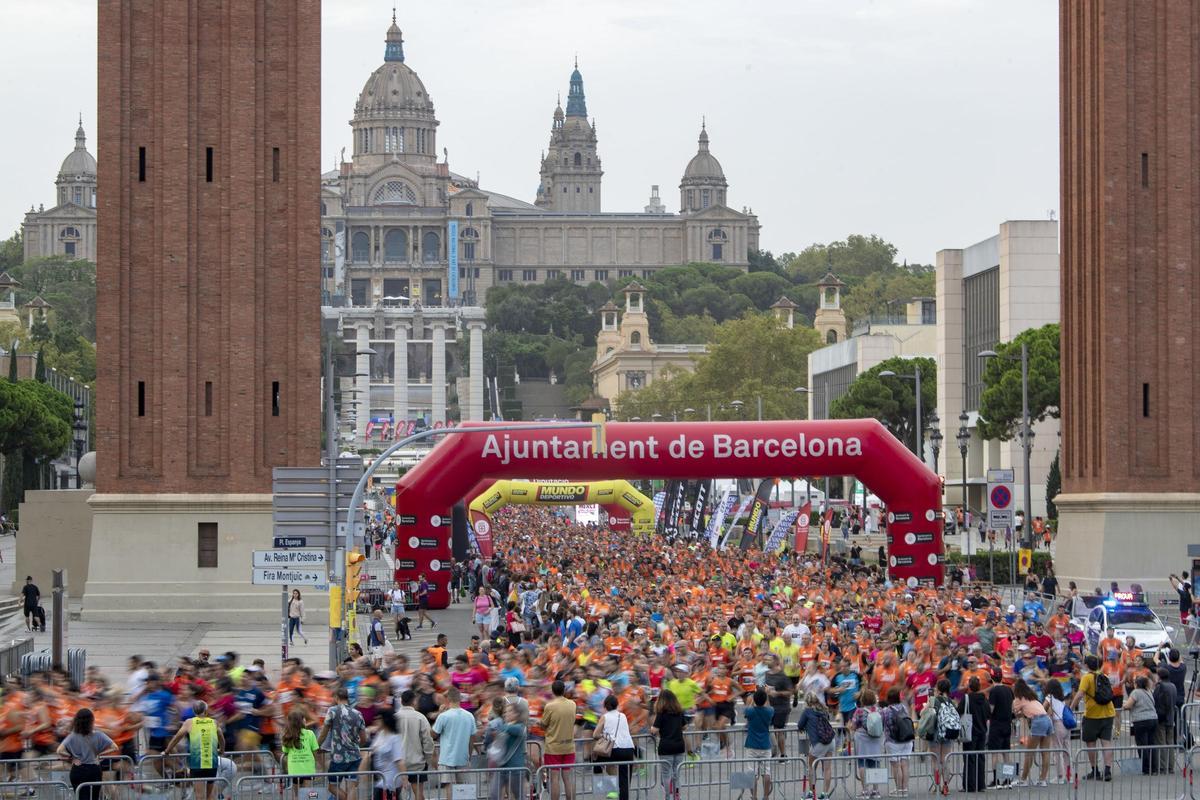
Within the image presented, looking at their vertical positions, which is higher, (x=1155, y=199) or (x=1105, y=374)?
(x=1155, y=199)

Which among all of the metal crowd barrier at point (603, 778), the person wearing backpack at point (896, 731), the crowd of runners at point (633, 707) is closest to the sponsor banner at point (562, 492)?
the crowd of runners at point (633, 707)

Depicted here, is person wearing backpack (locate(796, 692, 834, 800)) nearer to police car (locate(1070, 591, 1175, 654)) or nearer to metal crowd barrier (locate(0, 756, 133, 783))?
metal crowd barrier (locate(0, 756, 133, 783))

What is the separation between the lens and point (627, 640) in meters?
30.0

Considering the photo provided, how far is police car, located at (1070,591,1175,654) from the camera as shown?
35.1 m

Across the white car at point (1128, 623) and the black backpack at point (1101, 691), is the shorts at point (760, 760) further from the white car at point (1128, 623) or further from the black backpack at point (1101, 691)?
the white car at point (1128, 623)

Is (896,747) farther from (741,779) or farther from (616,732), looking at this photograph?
(616,732)

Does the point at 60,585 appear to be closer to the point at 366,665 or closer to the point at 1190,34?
the point at 366,665

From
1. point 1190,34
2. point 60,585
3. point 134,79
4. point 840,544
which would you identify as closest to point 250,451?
point 134,79

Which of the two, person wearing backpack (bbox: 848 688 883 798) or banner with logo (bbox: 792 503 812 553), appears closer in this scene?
person wearing backpack (bbox: 848 688 883 798)

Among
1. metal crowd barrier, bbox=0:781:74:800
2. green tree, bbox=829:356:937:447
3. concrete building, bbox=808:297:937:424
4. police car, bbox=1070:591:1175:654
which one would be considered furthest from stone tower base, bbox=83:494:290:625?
concrete building, bbox=808:297:937:424

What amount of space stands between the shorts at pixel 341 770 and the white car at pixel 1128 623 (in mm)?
17349

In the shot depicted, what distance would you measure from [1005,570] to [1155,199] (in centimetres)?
1358

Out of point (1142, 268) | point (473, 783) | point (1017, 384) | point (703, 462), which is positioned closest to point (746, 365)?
point (1017, 384)

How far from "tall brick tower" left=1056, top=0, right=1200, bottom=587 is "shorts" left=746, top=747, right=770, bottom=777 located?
1002 inches
